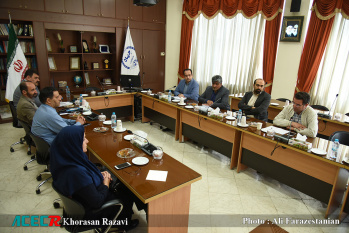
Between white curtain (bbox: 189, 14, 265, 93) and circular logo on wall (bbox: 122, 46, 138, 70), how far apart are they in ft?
5.66

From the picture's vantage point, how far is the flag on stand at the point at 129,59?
20.6 feet

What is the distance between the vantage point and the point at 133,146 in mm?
2604

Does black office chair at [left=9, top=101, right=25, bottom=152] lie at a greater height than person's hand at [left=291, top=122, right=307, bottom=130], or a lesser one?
lesser

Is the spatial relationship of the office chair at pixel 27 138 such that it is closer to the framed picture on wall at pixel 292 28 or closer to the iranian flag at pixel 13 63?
the iranian flag at pixel 13 63

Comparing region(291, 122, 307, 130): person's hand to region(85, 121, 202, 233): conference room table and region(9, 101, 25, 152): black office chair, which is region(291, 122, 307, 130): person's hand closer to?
region(85, 121, 202, 233): conference room table

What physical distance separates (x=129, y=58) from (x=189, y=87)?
2.28 meters

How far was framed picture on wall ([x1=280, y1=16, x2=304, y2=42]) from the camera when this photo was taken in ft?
15.7

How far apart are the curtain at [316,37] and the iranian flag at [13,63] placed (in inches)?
237

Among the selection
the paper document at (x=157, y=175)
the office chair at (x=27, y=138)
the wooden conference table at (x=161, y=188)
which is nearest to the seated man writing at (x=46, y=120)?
the office chair at (x=27, y=138)

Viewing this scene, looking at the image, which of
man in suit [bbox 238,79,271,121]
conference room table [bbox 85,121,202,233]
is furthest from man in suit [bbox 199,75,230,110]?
conference room table [bbox 85,121,202,233]

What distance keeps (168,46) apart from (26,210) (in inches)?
232

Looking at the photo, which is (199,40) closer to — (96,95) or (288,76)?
(288,76)

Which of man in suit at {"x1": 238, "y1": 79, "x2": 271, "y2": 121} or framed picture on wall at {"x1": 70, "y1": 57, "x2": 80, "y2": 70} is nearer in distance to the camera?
man in suit at {"x1": 238, "y1": 79, "x2": 271, "y2": 121}

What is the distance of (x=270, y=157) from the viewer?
9.81 feet
